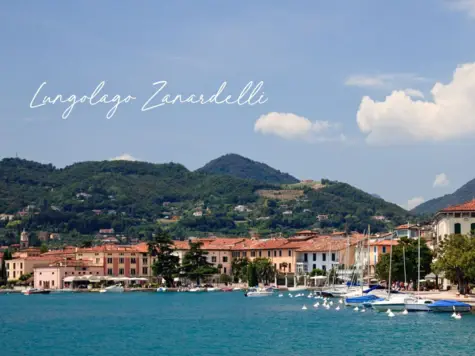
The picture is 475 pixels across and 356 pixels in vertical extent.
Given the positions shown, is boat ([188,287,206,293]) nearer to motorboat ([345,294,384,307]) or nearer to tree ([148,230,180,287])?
tree ([148,230,180,287])

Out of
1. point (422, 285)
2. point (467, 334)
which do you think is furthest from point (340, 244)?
point (467, 334)

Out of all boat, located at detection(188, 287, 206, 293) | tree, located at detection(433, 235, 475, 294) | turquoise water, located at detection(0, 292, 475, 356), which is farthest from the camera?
boat, located at detection(188, 287, 206, 293)

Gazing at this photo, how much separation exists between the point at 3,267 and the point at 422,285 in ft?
312

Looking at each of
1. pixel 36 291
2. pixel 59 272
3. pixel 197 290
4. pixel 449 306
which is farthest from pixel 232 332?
pixel 59 272

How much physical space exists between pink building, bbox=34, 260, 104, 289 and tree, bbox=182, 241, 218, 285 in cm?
2237

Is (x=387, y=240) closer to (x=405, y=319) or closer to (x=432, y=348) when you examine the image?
(x=405, y=319)

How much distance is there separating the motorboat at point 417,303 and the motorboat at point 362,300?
819 centimetres

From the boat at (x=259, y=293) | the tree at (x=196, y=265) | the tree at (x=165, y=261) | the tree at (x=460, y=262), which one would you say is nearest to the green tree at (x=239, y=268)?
the tree at (x=196, y=265)

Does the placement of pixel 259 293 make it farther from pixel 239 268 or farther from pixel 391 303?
pixel 391 303

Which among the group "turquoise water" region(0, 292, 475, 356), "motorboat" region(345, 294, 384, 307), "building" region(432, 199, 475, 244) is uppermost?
"building" region(432, 199, 475, 244)

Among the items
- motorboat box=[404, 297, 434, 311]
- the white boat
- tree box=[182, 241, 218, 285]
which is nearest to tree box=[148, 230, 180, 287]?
tree box=[182, 241, 218, 285]

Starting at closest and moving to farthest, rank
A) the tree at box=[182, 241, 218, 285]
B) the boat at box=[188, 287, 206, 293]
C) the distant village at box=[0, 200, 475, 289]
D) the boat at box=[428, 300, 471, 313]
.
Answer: the boat at box=[428, 300, 471, 313] → the boat at box=[188, 287, 206, 293] → the tree at box=[182, 241, 218, 285] → the distant village at box=[0, 200, 475, 289]

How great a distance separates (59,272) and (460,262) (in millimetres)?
100243

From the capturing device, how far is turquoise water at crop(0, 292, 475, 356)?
184 ft
